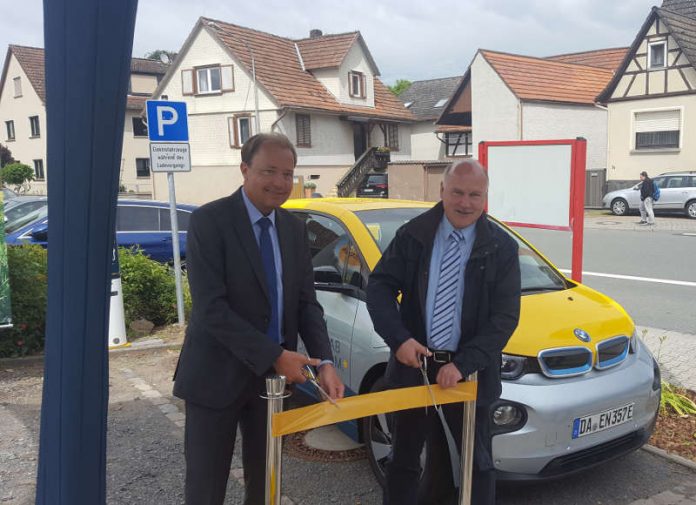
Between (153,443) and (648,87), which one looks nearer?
(153,443)

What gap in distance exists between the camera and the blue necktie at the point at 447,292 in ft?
9.50

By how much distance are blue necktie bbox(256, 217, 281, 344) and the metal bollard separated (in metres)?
0.36

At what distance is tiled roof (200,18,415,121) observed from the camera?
34250mm

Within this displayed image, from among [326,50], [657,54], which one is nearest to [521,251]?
[657,54]

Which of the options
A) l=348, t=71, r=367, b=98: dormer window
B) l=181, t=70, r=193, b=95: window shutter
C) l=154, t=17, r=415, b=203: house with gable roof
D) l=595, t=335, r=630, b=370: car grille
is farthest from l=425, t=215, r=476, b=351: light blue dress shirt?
l=348, t=71, r=367, b=98: dormer window

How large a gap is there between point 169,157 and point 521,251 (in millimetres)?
4776

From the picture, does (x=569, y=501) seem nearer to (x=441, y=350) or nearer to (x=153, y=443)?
(x=441, y=350)

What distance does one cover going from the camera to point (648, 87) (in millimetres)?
27203

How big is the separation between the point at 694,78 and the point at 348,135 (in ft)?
61.7

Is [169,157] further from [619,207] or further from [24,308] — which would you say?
[619,207]

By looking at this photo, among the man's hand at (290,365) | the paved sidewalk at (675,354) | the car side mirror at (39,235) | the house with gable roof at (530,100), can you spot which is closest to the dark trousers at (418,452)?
the man's hand at (290,365)

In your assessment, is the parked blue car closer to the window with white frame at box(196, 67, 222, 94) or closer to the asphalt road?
the asphalt road

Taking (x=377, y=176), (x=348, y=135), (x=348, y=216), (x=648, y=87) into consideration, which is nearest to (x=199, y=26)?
(x=348, y=135)

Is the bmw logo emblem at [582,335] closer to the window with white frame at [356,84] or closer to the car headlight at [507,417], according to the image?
the car headlight at [507,417]
